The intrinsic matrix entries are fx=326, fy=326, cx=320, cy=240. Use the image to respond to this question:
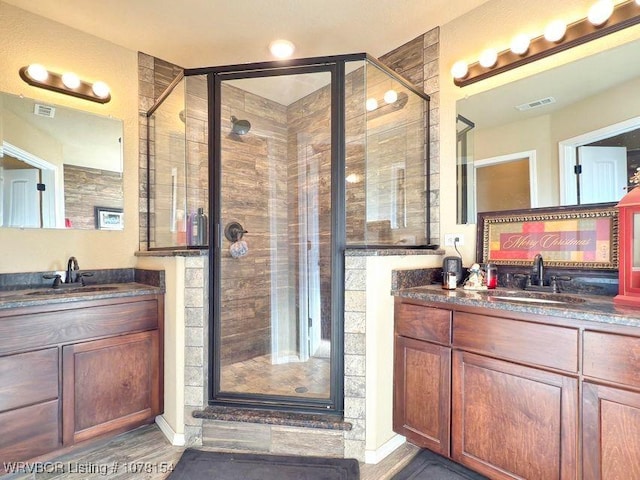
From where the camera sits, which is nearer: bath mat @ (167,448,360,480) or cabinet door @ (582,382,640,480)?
cabinet door @ (582,382,640,480)

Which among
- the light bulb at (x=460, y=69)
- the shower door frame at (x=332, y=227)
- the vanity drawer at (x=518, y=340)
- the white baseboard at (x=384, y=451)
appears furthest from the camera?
the light bulb at (x=460, y=69)

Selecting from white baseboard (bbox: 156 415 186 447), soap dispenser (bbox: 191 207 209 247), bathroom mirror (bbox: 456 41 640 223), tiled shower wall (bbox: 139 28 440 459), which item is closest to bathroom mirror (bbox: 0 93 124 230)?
tiled shower wall (bbox: 139 28 440 459)

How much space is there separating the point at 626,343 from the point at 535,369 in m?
0.32

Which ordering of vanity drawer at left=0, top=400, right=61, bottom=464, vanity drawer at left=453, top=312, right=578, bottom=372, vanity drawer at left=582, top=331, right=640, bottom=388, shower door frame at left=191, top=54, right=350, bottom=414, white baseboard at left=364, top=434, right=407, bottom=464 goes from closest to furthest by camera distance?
vanity drawer at left=582, top=331, right=640, bottom=388
vanity drawer at left=453, top=312, right=578, bottom=372
vanity drawer at left=0, top=400, right=61, bottom=464
white baseboard at left=364, top=434, right=407, bottom=464
shower door frame at left=191, top=54, right=350, bottom=414

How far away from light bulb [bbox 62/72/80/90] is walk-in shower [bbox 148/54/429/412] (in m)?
0.49

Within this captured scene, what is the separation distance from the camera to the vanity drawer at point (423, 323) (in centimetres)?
162

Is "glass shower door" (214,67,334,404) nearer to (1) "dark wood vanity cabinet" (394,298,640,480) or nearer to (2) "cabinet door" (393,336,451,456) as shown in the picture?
(2) "cabinet door" (393,336,451,456)

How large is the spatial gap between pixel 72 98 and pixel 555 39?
2.97 metres

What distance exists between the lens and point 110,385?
184 centimetres

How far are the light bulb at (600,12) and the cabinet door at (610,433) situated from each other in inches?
66.3

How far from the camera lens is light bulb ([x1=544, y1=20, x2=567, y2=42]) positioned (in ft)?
5.58

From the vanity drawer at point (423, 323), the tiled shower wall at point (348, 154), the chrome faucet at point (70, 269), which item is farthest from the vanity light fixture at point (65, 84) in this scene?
the vanity drawer at point (423, 323)

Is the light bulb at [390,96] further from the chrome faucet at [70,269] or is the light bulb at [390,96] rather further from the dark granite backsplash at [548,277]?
the chrome faucet at [70,269]

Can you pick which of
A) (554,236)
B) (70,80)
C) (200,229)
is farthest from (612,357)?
(70,80)
